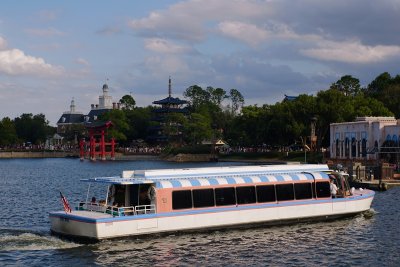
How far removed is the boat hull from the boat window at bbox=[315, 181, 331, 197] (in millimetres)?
425

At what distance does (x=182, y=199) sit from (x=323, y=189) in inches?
418

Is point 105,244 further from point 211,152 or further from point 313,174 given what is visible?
point 211,152

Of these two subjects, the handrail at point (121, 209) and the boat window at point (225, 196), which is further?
the boat window at point (225, 196)

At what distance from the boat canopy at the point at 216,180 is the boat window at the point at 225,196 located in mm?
445

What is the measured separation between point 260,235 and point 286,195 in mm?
4103

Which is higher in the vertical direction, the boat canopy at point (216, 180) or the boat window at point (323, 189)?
the boat canopy at point (216, 180)

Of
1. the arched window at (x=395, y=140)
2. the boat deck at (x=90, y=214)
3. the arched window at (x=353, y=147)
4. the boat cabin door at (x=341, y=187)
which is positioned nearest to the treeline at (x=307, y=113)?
the arched window at (x=353, y=147)

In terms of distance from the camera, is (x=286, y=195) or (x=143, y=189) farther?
(x=286, y=195)

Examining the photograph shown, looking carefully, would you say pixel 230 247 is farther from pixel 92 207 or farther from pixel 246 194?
pixel 92 207

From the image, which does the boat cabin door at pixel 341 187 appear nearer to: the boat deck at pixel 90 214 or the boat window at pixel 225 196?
the boat window at pixel 225 196

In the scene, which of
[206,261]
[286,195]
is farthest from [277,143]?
[206,261]

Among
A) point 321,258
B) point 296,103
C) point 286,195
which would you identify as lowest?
point 321,258

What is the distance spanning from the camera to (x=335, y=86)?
572 feet

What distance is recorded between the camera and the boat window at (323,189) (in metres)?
42.9
